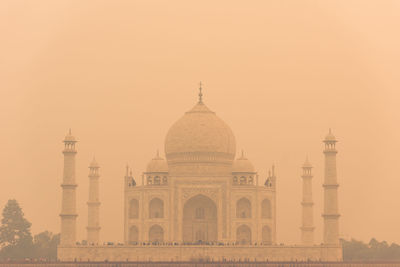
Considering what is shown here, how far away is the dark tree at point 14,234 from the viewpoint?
6775cm

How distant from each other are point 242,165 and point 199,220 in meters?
4.94

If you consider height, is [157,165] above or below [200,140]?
below

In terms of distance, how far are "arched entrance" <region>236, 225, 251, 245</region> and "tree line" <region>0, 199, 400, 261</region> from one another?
8279mm

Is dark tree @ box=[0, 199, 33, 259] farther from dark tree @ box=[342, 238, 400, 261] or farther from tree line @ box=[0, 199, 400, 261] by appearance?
dark tree @ box=[342, 238, 400, 261]

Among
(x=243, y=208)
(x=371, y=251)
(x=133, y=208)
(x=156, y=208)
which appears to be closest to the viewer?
(x=243, y=208)

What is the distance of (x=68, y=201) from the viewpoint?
65.8 metres

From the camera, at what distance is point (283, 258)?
63.9 meters

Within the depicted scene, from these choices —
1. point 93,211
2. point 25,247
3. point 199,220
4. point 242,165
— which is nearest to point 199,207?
point 199,220

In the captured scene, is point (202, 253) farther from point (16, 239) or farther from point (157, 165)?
point (16, 239)

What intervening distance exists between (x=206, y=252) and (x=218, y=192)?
747cm

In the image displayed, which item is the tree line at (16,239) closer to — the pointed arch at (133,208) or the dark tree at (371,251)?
the pointed arch at (133,208)

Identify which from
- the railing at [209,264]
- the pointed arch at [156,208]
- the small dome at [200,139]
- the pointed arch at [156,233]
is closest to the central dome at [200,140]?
the small dome at [200,139]

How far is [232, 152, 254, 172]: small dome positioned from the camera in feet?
236

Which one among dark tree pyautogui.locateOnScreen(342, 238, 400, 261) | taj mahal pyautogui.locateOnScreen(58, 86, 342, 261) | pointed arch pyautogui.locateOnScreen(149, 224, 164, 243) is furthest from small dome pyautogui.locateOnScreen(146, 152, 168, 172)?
dark tree pyautogui.locateOnScreen(342, 238, 400, 261)
